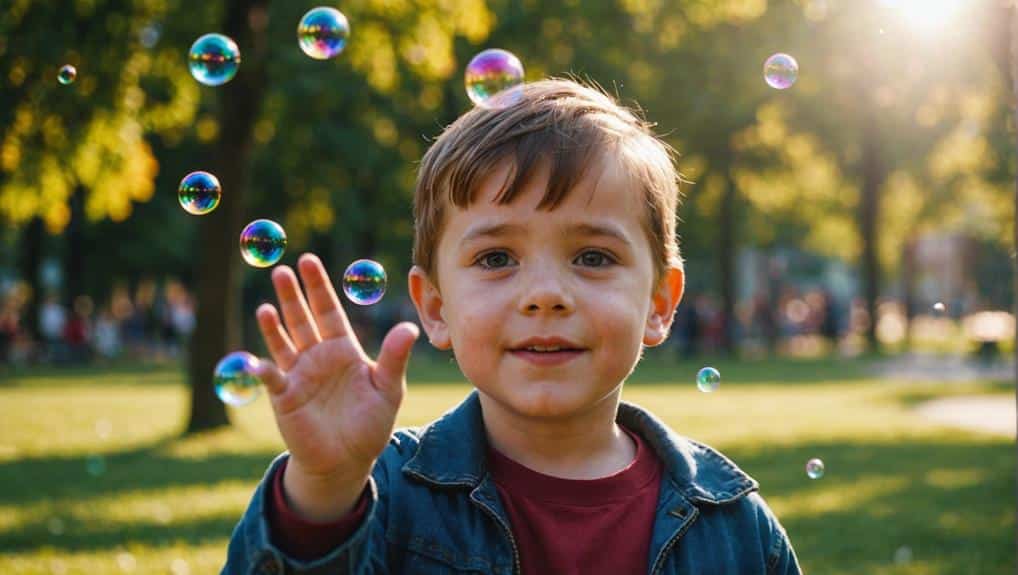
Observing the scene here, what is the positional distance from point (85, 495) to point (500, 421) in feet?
25.3

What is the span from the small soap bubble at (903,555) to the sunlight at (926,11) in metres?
5.58

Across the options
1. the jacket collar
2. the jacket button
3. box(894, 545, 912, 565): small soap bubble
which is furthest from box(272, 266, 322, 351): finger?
box(894, 545, 912, 565): small soap bubble

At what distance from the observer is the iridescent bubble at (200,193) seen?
500cm

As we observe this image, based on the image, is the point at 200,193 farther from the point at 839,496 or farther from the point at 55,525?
the point at 839,496

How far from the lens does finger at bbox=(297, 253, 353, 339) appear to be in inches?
103

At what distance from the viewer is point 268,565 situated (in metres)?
2.59

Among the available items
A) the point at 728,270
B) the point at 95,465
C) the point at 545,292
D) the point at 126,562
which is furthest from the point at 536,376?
the point at 728,270

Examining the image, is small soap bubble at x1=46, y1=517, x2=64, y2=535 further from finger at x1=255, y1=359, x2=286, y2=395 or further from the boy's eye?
finger at x1=255, y1=359, x2=286, y2=395

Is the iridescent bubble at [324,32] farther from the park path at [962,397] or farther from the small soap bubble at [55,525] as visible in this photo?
the small soap bubble at [55,525]

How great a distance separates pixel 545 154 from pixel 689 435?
448 inches

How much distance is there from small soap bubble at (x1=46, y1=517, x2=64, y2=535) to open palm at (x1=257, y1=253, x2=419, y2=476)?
20.6 ft

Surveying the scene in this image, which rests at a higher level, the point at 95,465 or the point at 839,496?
the point at 839,496

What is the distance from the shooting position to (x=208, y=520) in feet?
28.4

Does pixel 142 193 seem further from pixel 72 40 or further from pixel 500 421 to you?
pixel 500 421
